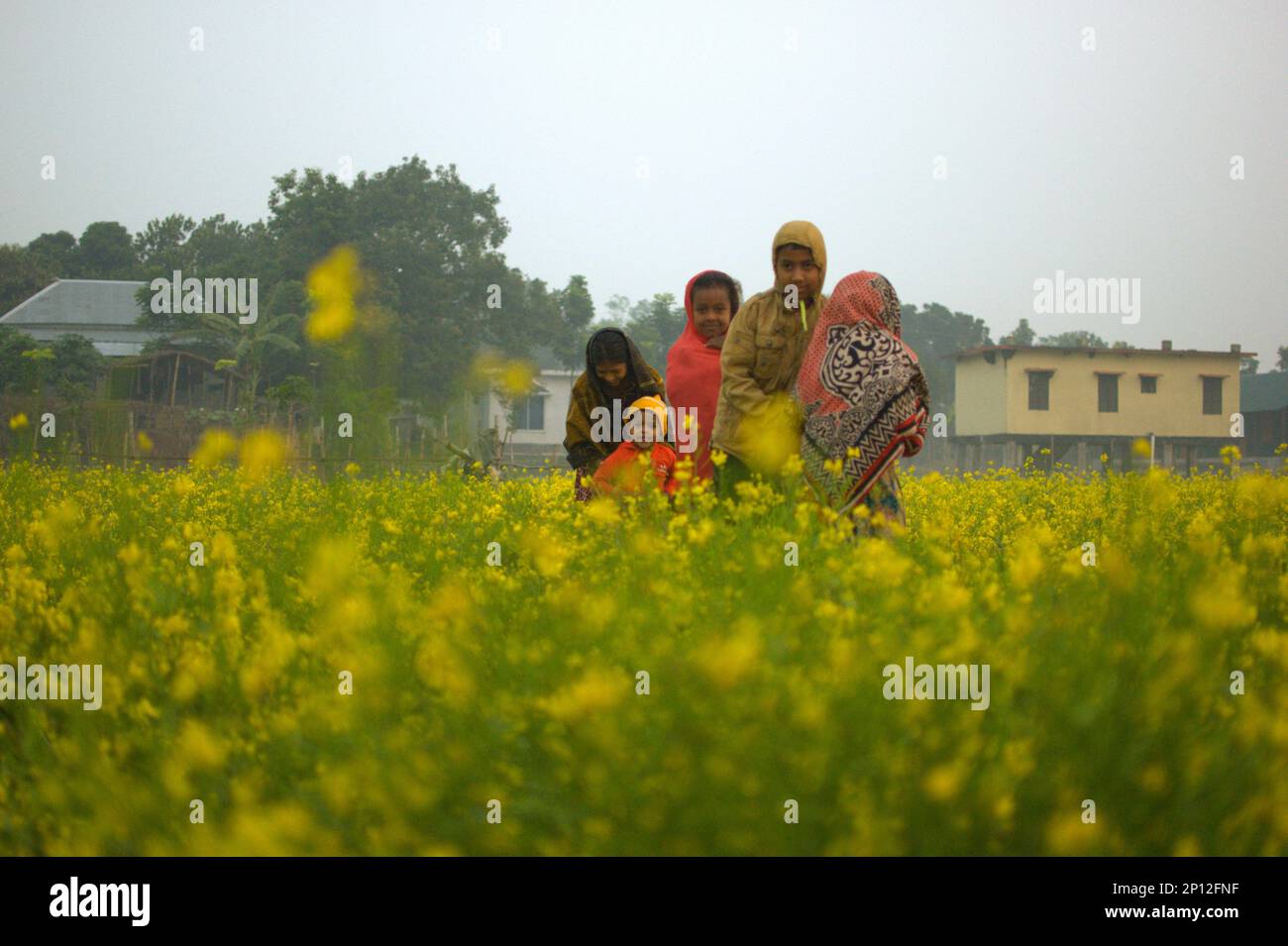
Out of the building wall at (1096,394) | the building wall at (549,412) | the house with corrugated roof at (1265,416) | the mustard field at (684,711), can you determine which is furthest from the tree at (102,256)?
the mustard field at (684,711)

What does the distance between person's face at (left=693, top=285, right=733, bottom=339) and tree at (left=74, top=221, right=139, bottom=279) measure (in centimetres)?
3858

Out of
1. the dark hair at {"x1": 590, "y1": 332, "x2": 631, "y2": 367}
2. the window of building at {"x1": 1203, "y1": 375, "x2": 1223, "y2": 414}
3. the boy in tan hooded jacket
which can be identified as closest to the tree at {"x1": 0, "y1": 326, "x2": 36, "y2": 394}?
the dark hair at {"x1": 590, "y1": 332, "x2": 631, "y2": 367}

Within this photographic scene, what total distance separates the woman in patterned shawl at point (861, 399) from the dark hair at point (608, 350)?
1303 mm

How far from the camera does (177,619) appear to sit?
8.04ft

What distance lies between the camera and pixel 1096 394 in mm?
25094

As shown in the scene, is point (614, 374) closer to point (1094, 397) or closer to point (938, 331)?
point (1094, 397)

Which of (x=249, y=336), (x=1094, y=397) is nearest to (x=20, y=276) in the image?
(x=249, y=336)

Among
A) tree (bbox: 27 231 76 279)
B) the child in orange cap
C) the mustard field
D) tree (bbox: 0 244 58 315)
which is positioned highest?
tree (bbox: 27 231 76 279)

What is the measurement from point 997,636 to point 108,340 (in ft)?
102

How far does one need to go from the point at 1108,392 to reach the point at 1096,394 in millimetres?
351

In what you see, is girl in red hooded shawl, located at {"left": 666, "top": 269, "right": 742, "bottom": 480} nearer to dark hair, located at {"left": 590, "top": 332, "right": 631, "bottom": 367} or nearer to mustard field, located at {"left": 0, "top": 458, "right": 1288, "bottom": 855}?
dark hair, located at {"left": 590, "top": 332, "right": 631, "bottom": 367}

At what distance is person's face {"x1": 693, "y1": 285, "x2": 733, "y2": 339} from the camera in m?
4.71
